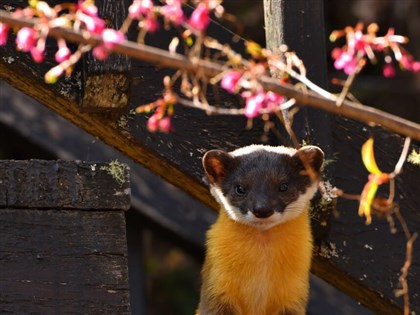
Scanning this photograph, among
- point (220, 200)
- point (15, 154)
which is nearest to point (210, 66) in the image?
point (220, 200)

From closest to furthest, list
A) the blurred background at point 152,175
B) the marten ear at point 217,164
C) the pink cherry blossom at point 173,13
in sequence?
the pink cherry blossom at point 173,13, the marten ear at point 217,164, the blurred background at point 152,175

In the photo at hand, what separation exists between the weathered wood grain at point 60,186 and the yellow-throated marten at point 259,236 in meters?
0.66

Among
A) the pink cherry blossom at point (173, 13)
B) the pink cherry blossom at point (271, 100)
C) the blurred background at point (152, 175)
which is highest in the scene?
the pink cherry blossom at point (173, 13)

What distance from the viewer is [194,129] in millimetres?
5125

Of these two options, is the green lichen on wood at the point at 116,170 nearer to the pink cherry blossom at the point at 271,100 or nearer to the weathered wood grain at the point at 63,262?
the weathered wood grain at the point at 63,262

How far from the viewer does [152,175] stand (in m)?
7.32

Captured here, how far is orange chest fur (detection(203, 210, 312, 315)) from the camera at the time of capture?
521 centimetres

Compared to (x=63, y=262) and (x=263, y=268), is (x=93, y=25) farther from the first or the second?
(x=263, y=268)

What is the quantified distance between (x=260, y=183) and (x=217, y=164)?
0.82 ft

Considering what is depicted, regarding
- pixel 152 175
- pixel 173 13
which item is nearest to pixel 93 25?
pixel 173 13

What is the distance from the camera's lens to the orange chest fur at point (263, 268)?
521 cm

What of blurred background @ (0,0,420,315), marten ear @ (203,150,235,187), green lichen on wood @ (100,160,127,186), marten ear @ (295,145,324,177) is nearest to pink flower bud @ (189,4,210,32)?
green lichen on wood @ (100,160,127,186)

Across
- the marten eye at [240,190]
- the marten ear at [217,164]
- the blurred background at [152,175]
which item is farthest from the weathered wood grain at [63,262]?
the blurred background at [152,175]

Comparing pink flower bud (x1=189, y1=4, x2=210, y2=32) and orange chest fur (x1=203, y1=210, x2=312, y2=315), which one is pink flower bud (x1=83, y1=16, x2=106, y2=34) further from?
orange chest fur (x1=203, y1=210, x2=312, y2=315)
